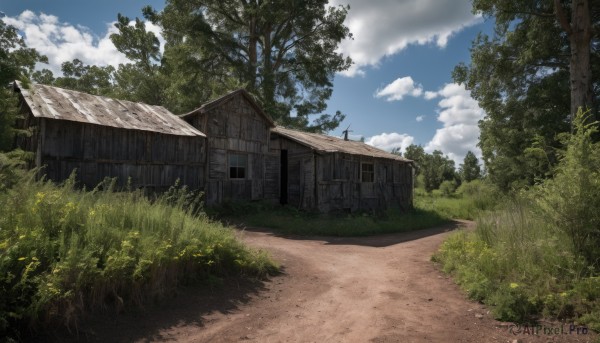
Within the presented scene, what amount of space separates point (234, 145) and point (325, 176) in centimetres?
464

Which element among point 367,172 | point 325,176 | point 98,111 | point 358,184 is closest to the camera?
point 98,111

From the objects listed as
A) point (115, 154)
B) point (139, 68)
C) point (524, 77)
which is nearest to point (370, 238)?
point (115, 154)

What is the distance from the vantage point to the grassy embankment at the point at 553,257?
5023 millimetres

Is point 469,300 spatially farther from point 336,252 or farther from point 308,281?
point 336,252

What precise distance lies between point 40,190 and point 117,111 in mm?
8801

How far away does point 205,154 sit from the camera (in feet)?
50.7

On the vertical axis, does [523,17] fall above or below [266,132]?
above

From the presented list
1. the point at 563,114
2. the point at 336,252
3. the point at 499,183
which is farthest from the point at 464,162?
the point at 336,252

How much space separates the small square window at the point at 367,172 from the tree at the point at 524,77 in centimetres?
668

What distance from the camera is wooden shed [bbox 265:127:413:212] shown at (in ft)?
56.0

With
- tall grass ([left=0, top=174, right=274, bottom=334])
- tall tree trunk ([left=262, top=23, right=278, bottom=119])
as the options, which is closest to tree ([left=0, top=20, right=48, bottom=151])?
tall grass ([left=0, top=174, right=274, bottom=334])

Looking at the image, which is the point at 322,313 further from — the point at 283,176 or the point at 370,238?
the point at 283,176

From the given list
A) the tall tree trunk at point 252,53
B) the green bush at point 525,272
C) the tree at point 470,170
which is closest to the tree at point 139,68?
the tall tree trunk at point 252,53

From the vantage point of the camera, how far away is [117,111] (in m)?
13.7
